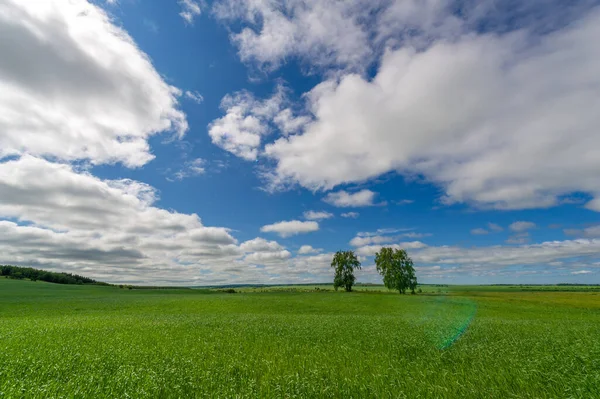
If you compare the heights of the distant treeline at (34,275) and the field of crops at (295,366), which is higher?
the distant treeline at (34,275)

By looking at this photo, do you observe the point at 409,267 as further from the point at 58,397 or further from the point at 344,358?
the point at 58,397

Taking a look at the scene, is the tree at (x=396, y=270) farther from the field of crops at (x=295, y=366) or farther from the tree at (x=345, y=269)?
the field of crops at (x=295, y=366)

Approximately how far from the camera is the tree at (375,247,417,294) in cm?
9394

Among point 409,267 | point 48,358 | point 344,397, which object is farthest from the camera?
point 409,267

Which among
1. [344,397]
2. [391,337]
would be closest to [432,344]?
[391,337]

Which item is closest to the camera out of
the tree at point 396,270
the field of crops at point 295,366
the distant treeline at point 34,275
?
the field of crops at point 295,366

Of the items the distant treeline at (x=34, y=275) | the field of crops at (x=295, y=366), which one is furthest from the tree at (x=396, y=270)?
the distant treeline at (x=34, y=275)

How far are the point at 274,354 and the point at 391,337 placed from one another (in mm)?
7548

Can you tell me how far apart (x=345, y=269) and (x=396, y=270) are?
700 inches

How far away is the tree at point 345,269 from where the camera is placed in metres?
101

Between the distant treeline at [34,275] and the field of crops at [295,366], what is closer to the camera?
the field of crops at [295,366]

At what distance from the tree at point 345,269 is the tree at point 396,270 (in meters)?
8.95

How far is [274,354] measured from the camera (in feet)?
43.8

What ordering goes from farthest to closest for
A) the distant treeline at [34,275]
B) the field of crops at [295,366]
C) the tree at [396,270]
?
the distant treeline at [34,275] → the tree at [396,270] → the field of crops at [295,366]
